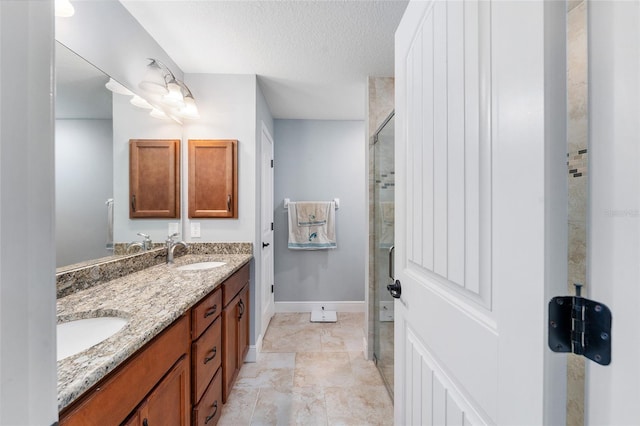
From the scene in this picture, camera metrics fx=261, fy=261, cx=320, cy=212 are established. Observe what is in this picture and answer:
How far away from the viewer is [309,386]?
1849 millimetres

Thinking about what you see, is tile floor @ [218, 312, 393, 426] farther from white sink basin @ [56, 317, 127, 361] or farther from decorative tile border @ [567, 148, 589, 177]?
decorative tile border @ [567, 148, 589, 177]

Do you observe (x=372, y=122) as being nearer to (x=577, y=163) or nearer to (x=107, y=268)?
(x=577, y=163)

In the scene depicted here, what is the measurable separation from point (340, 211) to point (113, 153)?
7.59ft

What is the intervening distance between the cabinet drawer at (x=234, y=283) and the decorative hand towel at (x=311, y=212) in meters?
1.15

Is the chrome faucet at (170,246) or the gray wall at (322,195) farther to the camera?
the gray wall at (322,195)

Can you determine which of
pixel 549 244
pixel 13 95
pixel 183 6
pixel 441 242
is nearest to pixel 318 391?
pixel 441 242

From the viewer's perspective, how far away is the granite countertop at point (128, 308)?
60 centimetres

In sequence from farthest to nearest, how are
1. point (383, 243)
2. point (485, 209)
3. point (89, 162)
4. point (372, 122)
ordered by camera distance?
point (372, 122), point (383, 243), point (89, 162), point (485, 209)

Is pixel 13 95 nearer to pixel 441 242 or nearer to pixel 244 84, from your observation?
pixel 441 242

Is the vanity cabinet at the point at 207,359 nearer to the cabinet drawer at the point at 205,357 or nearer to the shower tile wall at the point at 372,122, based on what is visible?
the cabinet drawer at the point at 205,357

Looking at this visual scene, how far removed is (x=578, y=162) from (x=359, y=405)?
1.84 metres

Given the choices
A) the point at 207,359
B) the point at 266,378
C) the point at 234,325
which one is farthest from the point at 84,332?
the point at 266,378

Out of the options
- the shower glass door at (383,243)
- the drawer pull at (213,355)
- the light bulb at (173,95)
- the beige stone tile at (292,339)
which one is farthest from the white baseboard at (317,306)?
the light bulb at (173,95)

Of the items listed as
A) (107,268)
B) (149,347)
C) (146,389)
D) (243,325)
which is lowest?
(243,325)
